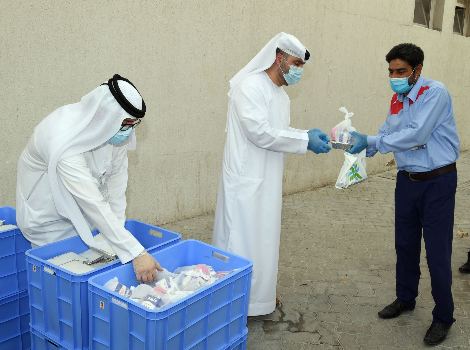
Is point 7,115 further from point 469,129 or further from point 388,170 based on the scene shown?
point 469,129

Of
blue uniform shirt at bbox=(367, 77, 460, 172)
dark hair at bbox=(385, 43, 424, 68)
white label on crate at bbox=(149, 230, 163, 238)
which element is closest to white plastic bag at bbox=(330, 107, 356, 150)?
blue uniform shirt at bbox=(367, 77, 460, 172)

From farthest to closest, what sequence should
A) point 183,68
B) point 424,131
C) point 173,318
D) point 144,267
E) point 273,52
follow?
point 183,68 → point 273,52 → point 424,131 → point 144,267 → point 173,318

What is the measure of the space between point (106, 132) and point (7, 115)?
7.00 ft

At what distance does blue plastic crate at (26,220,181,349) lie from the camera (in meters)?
2.09

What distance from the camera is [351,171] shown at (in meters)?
3.51

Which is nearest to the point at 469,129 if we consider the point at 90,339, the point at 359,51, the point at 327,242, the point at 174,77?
the point at 359,51

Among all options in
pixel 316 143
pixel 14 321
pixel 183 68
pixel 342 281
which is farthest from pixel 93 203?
pixel 183 68

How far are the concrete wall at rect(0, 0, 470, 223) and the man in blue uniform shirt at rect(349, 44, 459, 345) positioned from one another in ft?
8.75

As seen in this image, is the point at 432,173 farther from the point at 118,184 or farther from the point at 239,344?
the point at 118,184

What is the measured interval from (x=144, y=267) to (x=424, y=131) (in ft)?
6.32

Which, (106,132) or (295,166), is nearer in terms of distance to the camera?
(106,132)

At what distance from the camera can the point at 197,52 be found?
5441mm

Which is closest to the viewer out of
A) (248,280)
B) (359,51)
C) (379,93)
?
(248,280)

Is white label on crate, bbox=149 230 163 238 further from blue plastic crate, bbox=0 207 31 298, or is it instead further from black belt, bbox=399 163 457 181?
black belt, bbox=399 163 457 181
